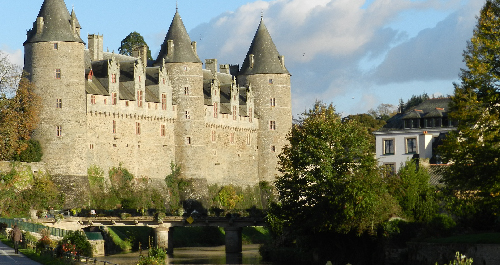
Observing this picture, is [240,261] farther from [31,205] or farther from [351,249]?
[31,205]

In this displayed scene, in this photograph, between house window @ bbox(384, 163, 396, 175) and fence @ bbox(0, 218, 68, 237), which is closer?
fence @ bbox(0, 218, 68, 237)

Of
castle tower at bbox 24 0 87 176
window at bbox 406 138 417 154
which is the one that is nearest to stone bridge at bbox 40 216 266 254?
castle tower at bbox 24 0 87 176

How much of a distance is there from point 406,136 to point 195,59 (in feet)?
60.9

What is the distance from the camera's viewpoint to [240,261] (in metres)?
54.9

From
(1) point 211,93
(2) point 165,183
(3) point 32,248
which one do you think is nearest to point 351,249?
(3) point 32,248

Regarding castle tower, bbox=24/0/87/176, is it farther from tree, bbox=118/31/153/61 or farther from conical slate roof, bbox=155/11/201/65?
tree, bbox=118/31/153/61

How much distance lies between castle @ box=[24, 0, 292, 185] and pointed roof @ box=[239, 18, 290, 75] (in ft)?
0.28

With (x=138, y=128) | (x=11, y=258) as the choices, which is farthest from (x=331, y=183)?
(x=138, y=128)

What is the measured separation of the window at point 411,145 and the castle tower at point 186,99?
57.2 feet

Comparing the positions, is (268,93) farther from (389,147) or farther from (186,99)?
(389,147)

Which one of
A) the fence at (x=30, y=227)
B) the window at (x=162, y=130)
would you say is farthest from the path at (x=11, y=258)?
the window at (x=162, y=130)

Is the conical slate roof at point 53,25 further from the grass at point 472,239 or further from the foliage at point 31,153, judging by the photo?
the grass at point 472,239

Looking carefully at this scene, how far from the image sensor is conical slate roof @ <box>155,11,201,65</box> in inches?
2970

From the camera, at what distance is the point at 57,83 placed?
64.1m
